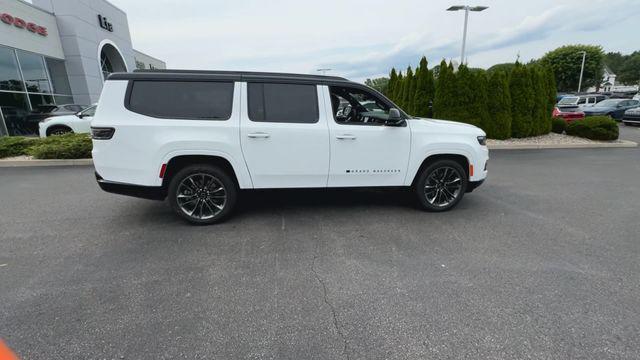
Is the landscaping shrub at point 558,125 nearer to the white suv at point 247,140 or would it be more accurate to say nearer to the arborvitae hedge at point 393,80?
the arborvitae hedge at point 393,80

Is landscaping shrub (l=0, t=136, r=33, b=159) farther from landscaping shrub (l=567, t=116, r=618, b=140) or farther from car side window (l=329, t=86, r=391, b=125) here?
landscaping shrub (l=567, t=116, r=618, b=140)

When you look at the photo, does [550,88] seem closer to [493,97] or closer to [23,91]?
[493,97]

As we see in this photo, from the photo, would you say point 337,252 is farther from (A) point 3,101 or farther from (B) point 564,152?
(A) point 3,101

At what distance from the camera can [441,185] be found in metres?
4.64

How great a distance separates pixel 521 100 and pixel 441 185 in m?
9.80

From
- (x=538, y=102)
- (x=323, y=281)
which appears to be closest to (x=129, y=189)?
(x=323, y=281)

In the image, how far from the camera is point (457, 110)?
11.4 metres

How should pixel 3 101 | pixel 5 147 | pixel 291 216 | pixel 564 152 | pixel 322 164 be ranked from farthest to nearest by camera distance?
pixel 3 101, pixel 564 152, pixel 5 147, pixel 291 216, pixel 322 164

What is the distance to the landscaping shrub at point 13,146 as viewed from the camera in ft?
29.4

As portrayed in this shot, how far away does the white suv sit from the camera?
373 cm

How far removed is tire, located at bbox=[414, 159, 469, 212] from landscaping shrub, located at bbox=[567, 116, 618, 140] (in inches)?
440

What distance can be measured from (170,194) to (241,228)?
1.01 m

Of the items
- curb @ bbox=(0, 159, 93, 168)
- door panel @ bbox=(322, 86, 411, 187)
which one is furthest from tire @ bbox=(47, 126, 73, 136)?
door panel @ bbox=(322, 86, 411, 187)

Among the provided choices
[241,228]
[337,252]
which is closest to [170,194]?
[241,228]
